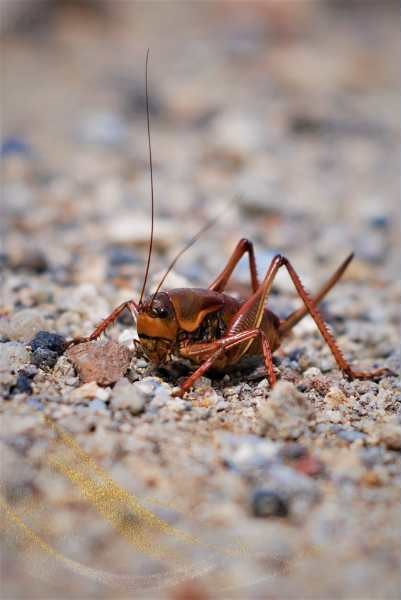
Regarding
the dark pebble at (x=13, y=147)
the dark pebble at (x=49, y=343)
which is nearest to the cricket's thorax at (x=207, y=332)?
the dark pebble at (x=49, y=343)

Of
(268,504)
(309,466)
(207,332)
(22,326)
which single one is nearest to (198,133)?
(22,326)

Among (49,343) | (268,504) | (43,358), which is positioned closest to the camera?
(268,504)

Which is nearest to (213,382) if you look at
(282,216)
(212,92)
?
(282,216)

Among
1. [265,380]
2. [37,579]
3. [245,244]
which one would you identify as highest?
[245,244]

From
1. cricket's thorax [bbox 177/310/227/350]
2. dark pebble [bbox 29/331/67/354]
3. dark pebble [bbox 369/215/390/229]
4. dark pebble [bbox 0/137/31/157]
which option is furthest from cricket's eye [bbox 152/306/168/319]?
dark pebble [bbox 0/137/31/157]

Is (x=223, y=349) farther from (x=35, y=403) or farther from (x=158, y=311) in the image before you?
(x=35, y=403)

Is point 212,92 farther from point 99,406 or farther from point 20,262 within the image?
point 99,406
